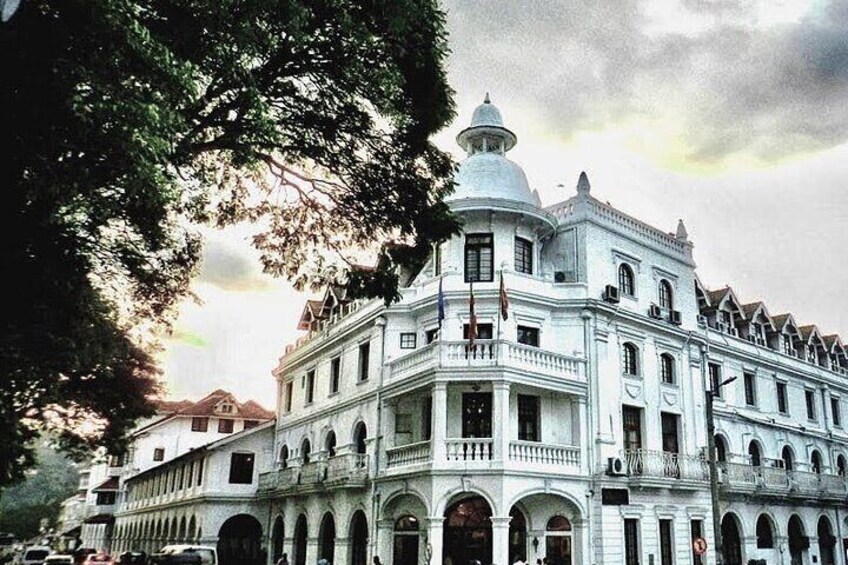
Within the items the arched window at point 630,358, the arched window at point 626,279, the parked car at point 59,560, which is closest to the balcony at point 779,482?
the arched window at point 630,358

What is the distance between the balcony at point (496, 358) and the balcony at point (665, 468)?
352cm

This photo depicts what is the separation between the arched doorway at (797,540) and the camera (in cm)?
3500

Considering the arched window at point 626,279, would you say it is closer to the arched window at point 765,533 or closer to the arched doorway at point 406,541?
the arched doorway at point 406,541

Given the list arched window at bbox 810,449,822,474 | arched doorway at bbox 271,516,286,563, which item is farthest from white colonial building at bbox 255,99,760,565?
arched window at bbox 810,449,822,474

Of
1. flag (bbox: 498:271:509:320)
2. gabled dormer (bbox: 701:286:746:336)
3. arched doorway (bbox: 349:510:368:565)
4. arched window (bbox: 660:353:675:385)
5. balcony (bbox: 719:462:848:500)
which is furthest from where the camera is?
gabled dormer (bbox: 701:286:746:336)

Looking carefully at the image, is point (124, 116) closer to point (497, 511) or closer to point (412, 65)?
point (412, 65)

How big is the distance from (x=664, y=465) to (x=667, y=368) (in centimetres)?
455

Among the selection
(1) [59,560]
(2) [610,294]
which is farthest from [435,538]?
(1) [59,560]

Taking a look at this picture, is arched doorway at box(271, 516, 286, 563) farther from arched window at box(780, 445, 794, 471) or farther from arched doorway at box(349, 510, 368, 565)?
arched window at box(780, 445, 794, 471)

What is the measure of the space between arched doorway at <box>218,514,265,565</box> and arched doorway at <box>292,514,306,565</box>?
4535mm

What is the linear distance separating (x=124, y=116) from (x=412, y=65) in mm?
5766

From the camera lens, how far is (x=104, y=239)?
50.3 ft

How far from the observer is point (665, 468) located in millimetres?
27688

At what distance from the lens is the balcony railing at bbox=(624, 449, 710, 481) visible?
1054 inches
